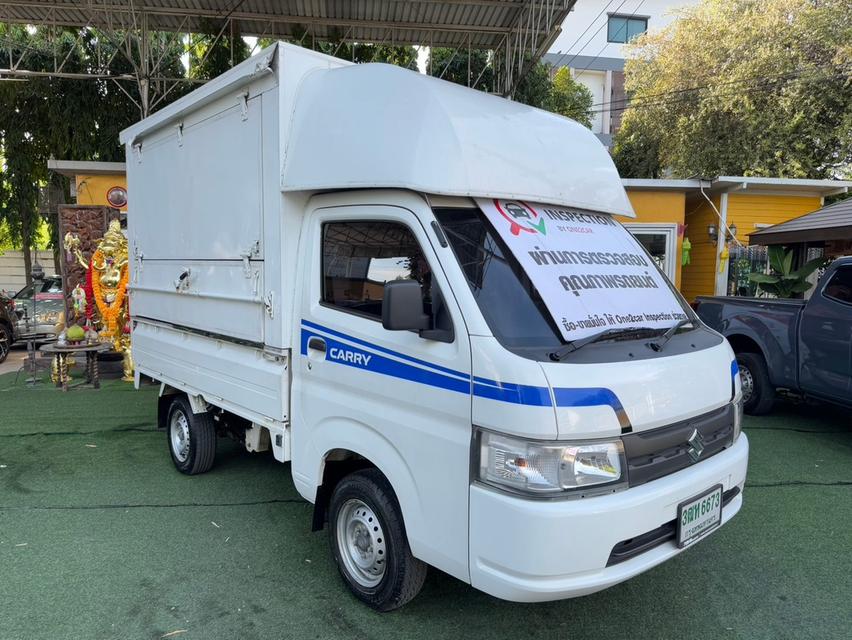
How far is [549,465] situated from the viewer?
230 cm

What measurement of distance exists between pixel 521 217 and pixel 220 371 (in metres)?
2.38

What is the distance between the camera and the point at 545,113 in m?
3.56

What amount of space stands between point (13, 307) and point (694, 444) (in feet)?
44.1

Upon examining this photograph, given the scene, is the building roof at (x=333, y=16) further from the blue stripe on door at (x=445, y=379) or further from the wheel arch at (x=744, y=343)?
the blue stripe on door at (x=445, y=379)

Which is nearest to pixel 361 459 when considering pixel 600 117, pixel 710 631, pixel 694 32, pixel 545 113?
pixel 710 631

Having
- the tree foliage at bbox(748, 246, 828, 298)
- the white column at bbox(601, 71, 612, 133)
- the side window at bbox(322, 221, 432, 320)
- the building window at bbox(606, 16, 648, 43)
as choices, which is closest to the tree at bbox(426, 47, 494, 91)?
the tree foliage at bbox(748, 246, 828, 298)

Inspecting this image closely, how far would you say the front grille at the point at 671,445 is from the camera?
2.46 metres

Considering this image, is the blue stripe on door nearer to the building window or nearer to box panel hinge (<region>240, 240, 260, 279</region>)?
box panel hinge (<region>240, 240, 260, 279</region>)

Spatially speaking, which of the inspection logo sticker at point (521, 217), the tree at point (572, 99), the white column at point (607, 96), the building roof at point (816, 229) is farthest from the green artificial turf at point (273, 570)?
the white column at point (607, 96)

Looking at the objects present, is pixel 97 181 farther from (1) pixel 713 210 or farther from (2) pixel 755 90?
(2) pixel 755 90

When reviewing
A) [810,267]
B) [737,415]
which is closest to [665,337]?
[737,415]

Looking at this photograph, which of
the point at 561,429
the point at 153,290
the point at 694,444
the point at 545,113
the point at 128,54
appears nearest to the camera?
the point at 561,429

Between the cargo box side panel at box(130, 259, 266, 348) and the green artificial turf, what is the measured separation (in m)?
1.40

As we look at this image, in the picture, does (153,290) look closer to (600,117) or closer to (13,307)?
(13,307)
